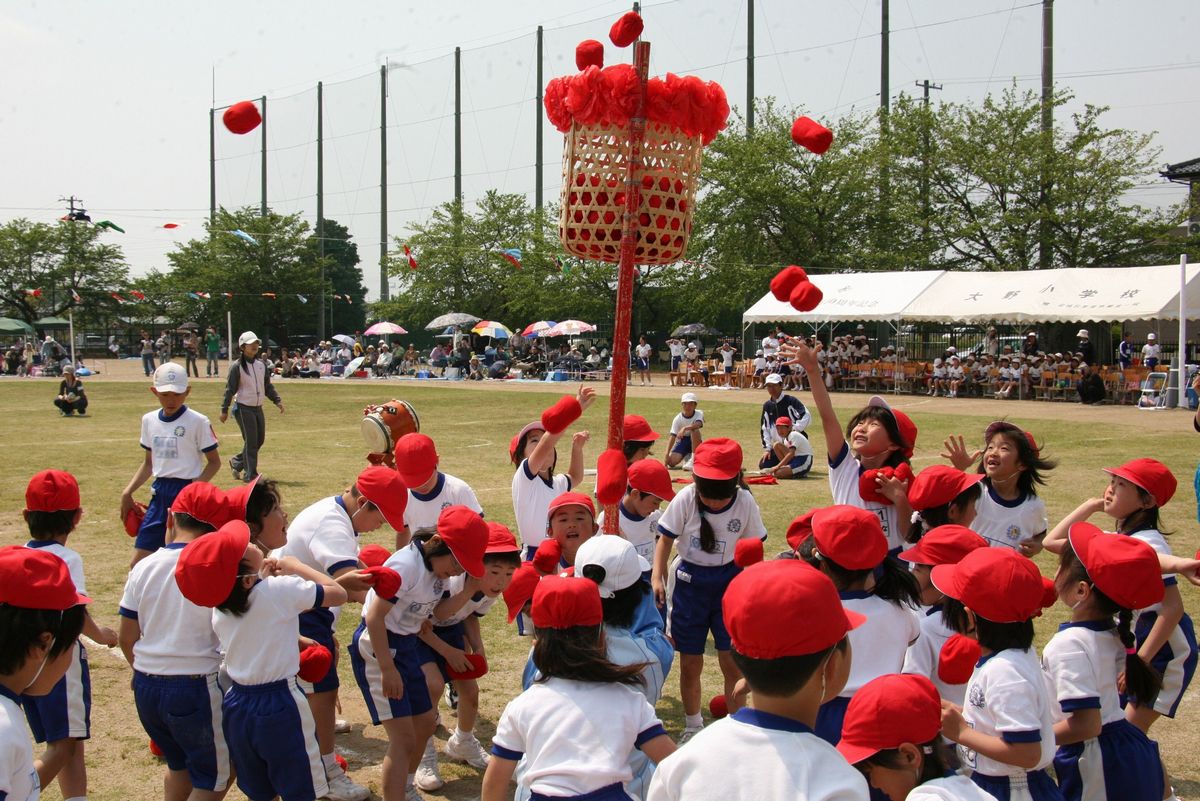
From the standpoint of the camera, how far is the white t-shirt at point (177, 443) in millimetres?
7562

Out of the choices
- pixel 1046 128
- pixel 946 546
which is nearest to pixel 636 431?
pixel 946 546

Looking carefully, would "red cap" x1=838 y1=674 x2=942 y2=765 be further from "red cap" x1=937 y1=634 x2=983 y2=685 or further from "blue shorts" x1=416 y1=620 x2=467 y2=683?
"blue shorts" x1=416 y1=620 x2=467 y2=683

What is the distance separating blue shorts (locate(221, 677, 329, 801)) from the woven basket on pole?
7.75 ft

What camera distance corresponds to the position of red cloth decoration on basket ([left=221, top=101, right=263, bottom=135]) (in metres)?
5.16

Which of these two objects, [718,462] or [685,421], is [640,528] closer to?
[718,462]

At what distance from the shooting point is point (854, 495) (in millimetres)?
5098

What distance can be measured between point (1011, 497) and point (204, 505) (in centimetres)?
381

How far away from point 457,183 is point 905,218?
2618 cm

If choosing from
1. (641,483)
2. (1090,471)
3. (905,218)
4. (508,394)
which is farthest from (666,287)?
(641,483)

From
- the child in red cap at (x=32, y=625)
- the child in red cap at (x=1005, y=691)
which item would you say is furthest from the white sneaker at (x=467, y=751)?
the child in red cap at (x=1005, y=691)

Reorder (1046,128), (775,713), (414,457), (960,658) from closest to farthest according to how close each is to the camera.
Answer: (775,713), (960,658), (414,457), (1046,128)

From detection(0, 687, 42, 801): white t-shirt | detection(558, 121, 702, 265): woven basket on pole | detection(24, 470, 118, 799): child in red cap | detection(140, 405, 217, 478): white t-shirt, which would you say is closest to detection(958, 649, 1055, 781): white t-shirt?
detection(558, 121, 702, 265): woven basket on pole

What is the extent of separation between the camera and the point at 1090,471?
13.9 m

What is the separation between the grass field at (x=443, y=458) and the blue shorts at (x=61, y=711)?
50 centimetres
